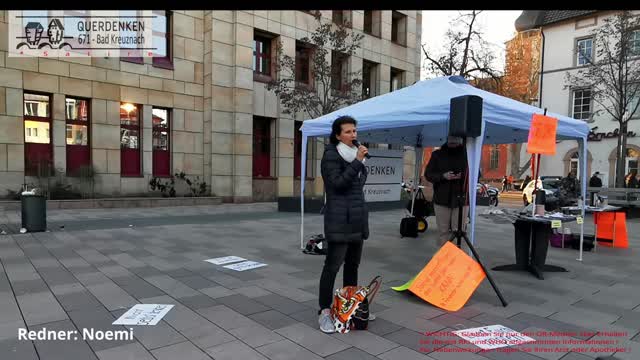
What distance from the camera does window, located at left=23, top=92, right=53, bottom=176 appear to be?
13.4m

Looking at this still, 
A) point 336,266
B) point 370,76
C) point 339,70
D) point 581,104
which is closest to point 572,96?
point 581,104

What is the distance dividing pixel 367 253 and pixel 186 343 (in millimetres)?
4368

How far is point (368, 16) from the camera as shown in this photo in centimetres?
2225

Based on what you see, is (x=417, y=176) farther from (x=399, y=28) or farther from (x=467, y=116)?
(x=399, y=28)

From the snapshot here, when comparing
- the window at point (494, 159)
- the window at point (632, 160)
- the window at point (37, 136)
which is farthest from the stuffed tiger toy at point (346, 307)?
the window at point (494, 159)

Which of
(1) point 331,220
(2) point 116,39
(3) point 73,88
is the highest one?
(2) point 116,39

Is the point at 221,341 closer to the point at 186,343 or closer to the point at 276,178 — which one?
the point at 186,343

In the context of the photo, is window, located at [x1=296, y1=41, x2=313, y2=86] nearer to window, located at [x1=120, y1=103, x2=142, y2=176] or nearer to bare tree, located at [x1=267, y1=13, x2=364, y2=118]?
bare tree, located at [x1=267, y1=13, x2=364, y2=118]

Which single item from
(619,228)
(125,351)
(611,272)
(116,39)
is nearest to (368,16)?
(116,39)

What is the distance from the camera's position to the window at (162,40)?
15984 millimetres

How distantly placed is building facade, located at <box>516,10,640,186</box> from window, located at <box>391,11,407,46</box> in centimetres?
1028

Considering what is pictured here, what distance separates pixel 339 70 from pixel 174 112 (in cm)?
760

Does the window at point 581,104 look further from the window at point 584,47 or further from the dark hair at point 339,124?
the dark hair at point 339,124

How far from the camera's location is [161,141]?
16359mm
